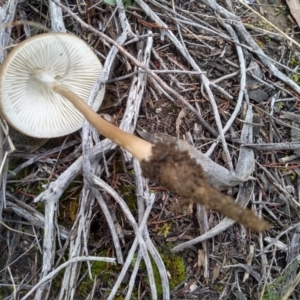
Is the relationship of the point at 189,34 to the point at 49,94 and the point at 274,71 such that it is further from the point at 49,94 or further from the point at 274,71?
the point at 49,94

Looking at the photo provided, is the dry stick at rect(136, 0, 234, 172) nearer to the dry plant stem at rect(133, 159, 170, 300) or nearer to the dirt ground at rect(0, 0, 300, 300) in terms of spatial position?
the dirt ground at rect(0, 0, 300, 300)

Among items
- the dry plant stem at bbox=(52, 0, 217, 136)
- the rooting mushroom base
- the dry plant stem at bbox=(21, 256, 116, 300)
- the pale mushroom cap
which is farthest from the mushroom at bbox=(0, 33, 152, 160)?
the dry plant stem at bbox=(21, 256, 116, 300)

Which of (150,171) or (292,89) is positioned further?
(292,89)

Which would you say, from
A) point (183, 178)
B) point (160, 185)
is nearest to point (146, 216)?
point (160, 185)

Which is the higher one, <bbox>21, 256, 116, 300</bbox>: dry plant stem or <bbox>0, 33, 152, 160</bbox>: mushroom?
<bbox>0, 33, 152, 160</bbox>: mushroom

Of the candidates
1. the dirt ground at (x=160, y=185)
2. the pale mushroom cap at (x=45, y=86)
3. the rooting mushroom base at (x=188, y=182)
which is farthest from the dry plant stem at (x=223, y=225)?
the pale mushroom cap at (x=45, y=86)

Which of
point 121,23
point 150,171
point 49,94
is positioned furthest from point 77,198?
point 121,23

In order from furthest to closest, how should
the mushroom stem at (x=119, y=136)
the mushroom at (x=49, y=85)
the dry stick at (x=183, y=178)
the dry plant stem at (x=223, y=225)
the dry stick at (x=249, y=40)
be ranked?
the dry stick at (x=249, y=40)
the dry plant stem at (x=223, y=225)
the mushroom at (x=49, y=85)
the mushroom stem at (x=119, y=136)
the dry stick at (x=183, y=178)

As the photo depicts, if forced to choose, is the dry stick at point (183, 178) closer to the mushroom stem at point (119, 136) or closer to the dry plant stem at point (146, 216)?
the mushroom stem at point (119, 136)
